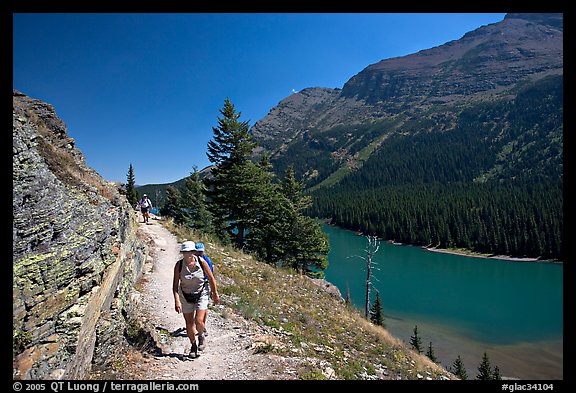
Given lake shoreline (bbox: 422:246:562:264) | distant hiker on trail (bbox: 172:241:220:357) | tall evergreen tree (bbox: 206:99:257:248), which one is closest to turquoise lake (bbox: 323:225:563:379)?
lake shoreline (bbox: 422:246:562:264)

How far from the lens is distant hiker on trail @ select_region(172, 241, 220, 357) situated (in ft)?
19.5

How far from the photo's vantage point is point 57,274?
15.5 ft

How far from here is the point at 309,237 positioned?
1156 inches

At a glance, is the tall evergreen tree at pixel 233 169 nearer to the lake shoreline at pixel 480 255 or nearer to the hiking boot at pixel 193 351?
the hiking boot at pixel 193 351

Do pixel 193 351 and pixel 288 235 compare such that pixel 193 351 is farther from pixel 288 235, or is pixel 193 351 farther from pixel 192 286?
pixel 288 235

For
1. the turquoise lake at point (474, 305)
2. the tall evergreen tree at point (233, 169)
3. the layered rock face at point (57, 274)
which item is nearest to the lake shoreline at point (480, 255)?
the turquoise lake at point (474, 305)

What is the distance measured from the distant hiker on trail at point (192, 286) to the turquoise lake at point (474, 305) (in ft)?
85.1

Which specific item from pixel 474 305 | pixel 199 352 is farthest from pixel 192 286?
pixel 474 305

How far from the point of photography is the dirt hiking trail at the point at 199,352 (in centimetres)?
564

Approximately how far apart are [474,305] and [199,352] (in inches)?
1915

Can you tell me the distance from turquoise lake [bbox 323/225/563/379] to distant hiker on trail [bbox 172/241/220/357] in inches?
1021

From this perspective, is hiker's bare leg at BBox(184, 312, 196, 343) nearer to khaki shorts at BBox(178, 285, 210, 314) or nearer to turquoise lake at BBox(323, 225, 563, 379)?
khaki shorts at BBox(178, 285, 210, 314)
